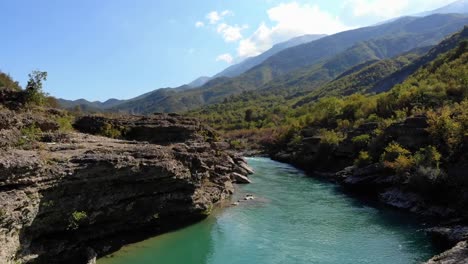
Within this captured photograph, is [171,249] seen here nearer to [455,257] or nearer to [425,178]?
[455,257]

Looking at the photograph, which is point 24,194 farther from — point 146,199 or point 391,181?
point 391,181

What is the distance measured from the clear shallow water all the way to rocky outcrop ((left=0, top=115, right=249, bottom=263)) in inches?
79.3

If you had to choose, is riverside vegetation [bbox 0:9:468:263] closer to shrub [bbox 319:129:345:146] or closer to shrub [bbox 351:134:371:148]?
shrub [bbox 351:134:371:148]

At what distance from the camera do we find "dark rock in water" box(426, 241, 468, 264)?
27216 millimetres

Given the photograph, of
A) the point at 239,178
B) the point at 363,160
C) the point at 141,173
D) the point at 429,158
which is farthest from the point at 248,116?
the point at 141,173

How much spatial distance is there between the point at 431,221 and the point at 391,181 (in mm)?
14065

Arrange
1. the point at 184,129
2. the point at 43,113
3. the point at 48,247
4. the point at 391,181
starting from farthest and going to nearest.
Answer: the point at 391,181
the point at 184,129
the point at 43,113
the point at 48,247

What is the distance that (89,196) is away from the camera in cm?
3181

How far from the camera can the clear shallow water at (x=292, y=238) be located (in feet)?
106

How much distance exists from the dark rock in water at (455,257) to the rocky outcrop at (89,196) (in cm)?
2197

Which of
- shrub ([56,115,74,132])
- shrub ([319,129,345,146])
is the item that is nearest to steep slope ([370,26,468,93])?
shrub ([319,129,345,146])

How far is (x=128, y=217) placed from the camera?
35.7 m

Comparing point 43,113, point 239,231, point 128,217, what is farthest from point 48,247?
point 239,231

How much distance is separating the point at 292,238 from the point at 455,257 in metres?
13.3
